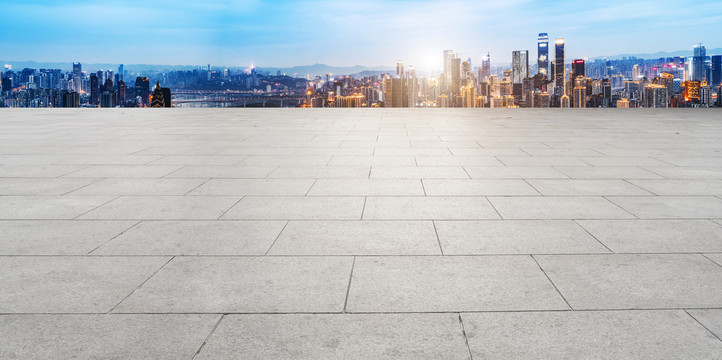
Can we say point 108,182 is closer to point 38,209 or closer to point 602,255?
point 38,209

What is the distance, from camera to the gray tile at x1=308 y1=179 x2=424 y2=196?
8172 mm

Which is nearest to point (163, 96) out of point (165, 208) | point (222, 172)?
point (222, 172)

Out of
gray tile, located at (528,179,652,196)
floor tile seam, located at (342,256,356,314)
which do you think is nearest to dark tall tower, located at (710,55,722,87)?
gray tile, located at (528,179,652,196)

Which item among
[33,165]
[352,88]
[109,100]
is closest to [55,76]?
[109,100]

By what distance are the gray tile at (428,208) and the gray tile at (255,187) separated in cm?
149

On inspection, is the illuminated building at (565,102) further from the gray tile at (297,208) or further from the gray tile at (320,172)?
the gray tile at (297,208)

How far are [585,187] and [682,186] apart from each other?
1.59 m

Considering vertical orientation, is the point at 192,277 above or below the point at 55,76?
below

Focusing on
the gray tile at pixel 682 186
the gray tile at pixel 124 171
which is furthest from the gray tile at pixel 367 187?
the gray tile at pixel 682 186

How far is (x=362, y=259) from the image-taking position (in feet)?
16.8

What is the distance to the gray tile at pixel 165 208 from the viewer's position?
22.4 ft

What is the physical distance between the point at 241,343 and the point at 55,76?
707 ft

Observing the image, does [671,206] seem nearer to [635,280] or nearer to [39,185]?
[635,280]

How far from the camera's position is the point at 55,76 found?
18650 cm
